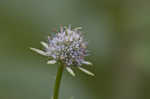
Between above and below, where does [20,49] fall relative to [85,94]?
above

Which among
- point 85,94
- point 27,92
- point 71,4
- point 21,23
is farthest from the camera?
point 71,4

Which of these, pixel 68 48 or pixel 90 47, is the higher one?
pixel 90 47

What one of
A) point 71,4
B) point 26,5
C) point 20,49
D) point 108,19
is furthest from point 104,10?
point 20,49

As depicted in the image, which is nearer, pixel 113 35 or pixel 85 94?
pixel 85 94

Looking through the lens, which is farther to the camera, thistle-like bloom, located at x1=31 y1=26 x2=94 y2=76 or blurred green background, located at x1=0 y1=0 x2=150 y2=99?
blurred green background, located at x1=0 y1=0 x2=150 y2=99

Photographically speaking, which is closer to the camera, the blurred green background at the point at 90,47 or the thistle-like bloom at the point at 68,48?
the thistle-like bloom at the point at 68,48

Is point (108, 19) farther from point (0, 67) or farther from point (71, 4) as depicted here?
point (0, 67)

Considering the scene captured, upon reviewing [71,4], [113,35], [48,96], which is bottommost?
[48,96]

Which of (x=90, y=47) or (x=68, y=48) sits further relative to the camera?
(x=90, y=47)
